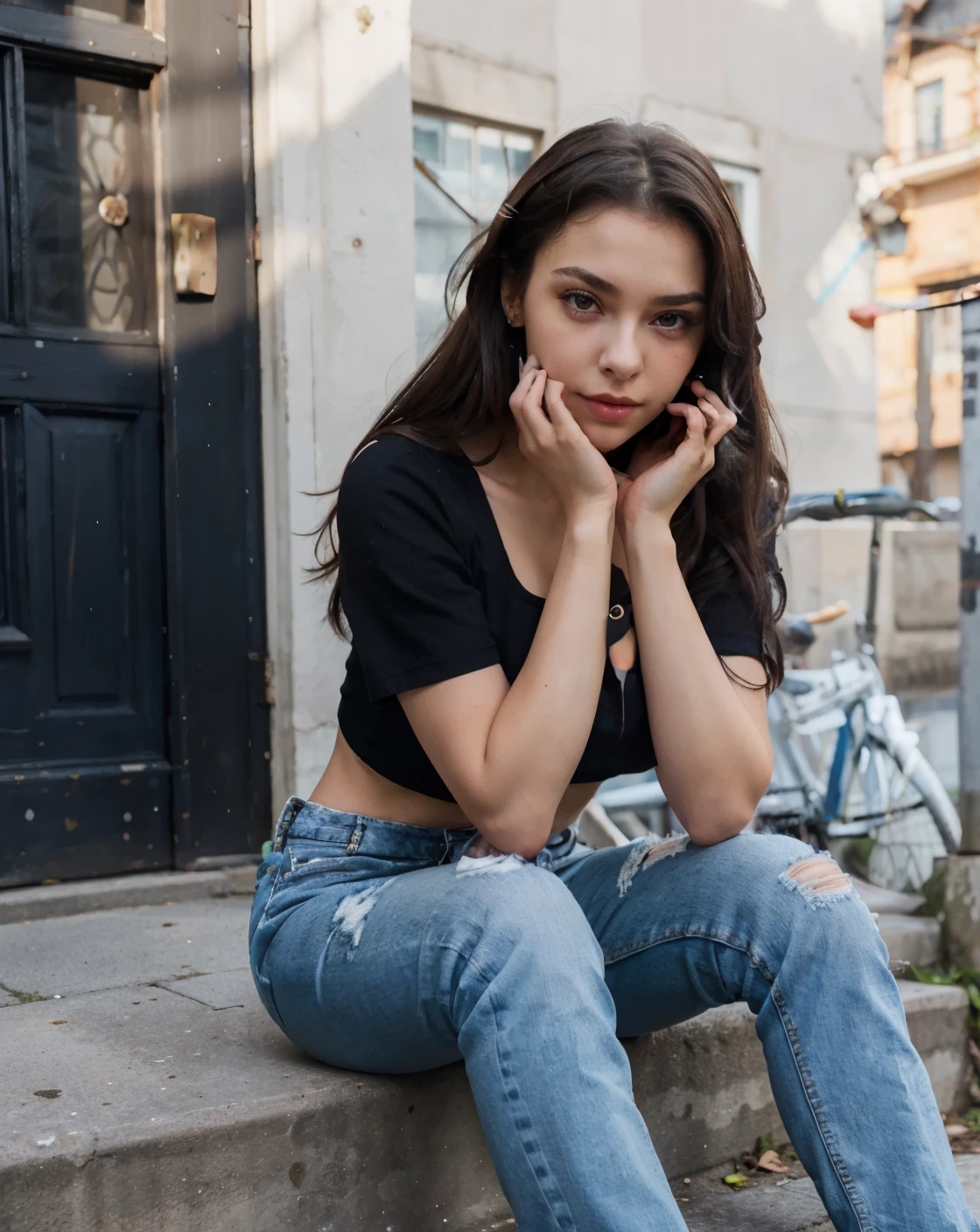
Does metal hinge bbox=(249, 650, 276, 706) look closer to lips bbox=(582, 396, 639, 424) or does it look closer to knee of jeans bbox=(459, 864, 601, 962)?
lips bbox=(582, 396, 639, 424)

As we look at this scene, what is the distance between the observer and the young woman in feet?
5.34

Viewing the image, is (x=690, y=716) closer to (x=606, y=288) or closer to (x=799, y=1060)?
(x=799, y=1060)

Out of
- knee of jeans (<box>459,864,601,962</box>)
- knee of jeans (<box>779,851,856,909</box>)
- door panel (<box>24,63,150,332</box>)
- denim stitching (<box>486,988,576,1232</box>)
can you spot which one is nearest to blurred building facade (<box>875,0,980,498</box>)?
door panel (<box>24,63,150,332</box>)

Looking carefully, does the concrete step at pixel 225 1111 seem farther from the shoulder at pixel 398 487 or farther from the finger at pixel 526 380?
the finger at pixel 526 380

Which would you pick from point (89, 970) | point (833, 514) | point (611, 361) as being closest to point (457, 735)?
point (611, 361)

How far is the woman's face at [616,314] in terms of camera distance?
74.2 inches

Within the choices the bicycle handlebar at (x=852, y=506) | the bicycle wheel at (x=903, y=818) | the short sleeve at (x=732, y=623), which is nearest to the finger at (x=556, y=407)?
the short sleeve at (x=732, y=623)

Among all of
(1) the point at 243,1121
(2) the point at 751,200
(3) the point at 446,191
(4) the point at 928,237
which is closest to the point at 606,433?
(1) the point at 243,1121

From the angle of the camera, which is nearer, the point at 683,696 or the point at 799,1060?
the point at 799,1060

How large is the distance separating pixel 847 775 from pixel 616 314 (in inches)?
105

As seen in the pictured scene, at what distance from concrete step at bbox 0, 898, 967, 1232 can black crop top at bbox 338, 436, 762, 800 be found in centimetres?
49

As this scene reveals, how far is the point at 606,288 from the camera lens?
1890 mm

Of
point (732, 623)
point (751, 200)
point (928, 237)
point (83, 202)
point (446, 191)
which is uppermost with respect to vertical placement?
point (928, 237)

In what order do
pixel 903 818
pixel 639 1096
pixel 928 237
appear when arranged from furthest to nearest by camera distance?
pixel 928 237
pixel 903 818
pixel 639 1096
